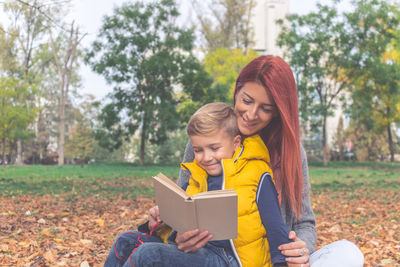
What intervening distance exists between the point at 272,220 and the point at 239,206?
0.58ft

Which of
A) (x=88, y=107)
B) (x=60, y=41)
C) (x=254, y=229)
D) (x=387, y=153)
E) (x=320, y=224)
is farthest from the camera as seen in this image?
(x=88, y=107)

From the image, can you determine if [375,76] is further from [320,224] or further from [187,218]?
[187,218]

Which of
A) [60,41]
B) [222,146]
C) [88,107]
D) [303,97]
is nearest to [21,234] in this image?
[222,146]

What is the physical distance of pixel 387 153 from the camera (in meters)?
34.0

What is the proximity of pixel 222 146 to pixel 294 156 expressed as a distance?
1.41 ft

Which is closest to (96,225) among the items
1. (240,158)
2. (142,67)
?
(240,158)

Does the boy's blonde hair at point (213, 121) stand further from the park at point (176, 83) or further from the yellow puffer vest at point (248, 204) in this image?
the park at point (176, 83)

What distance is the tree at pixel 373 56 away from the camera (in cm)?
2533

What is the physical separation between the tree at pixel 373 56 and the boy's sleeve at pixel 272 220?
25003 mm

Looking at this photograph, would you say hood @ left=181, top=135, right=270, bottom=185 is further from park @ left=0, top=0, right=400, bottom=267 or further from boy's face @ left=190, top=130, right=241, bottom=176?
park @ left=0, top=0, right=400, bottom=267

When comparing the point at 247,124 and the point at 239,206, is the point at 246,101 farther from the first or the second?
the point at 239,206

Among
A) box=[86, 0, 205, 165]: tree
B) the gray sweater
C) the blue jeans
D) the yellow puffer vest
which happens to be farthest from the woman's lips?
box=[86, 0, 205, 165]: tree

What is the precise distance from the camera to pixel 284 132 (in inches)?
95.6

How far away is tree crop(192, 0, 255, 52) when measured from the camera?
31.8 metres
